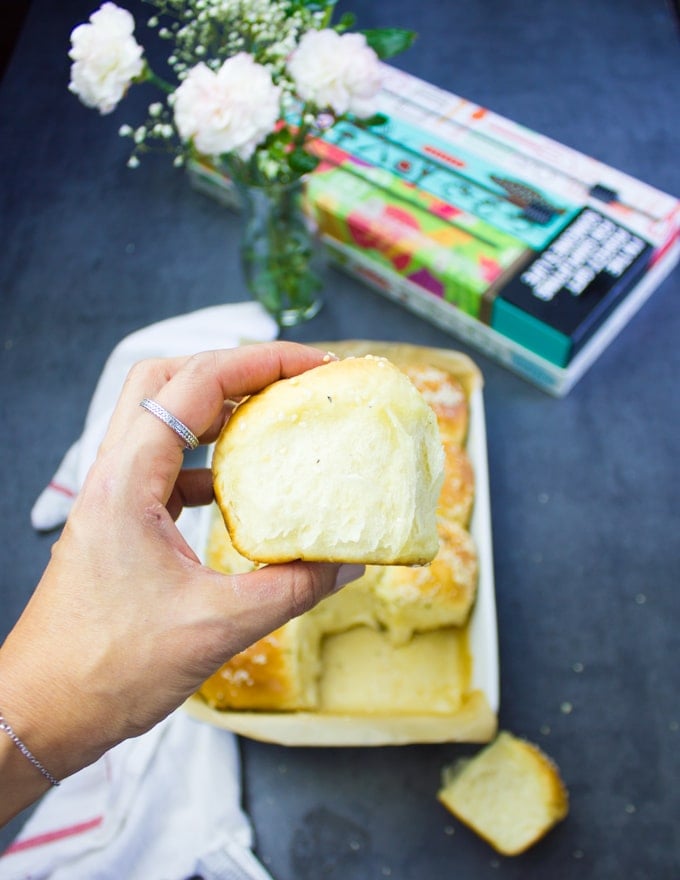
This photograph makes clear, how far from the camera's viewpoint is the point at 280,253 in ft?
4.86

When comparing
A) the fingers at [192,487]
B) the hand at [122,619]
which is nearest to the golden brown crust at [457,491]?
the fingers at [192,487]

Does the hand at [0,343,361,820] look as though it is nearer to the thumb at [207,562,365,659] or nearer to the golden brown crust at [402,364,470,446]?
the thumb at [207,562,365,659]

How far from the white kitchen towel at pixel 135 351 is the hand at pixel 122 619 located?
0.67 m

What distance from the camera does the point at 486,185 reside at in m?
1.53

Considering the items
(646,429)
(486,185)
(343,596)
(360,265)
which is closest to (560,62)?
(486,185)

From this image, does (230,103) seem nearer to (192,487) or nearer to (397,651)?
→ (192,487)

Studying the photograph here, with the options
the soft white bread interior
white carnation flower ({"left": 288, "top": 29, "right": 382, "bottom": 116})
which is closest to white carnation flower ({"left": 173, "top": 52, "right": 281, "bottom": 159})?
white carnation flower ({"left": 288, "top": 29, "right": 382, "bottom": 116})

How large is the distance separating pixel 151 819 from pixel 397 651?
0.47 meters

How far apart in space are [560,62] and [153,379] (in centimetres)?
154

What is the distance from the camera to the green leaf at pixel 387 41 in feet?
3.97

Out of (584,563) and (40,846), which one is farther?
(584,563)

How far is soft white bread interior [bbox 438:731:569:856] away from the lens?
3.74 feet

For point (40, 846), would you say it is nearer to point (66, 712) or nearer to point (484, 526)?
point (66, 712)

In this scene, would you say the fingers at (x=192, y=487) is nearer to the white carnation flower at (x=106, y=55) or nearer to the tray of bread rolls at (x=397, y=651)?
the tray of bread rolls at (x=397, y=651)
